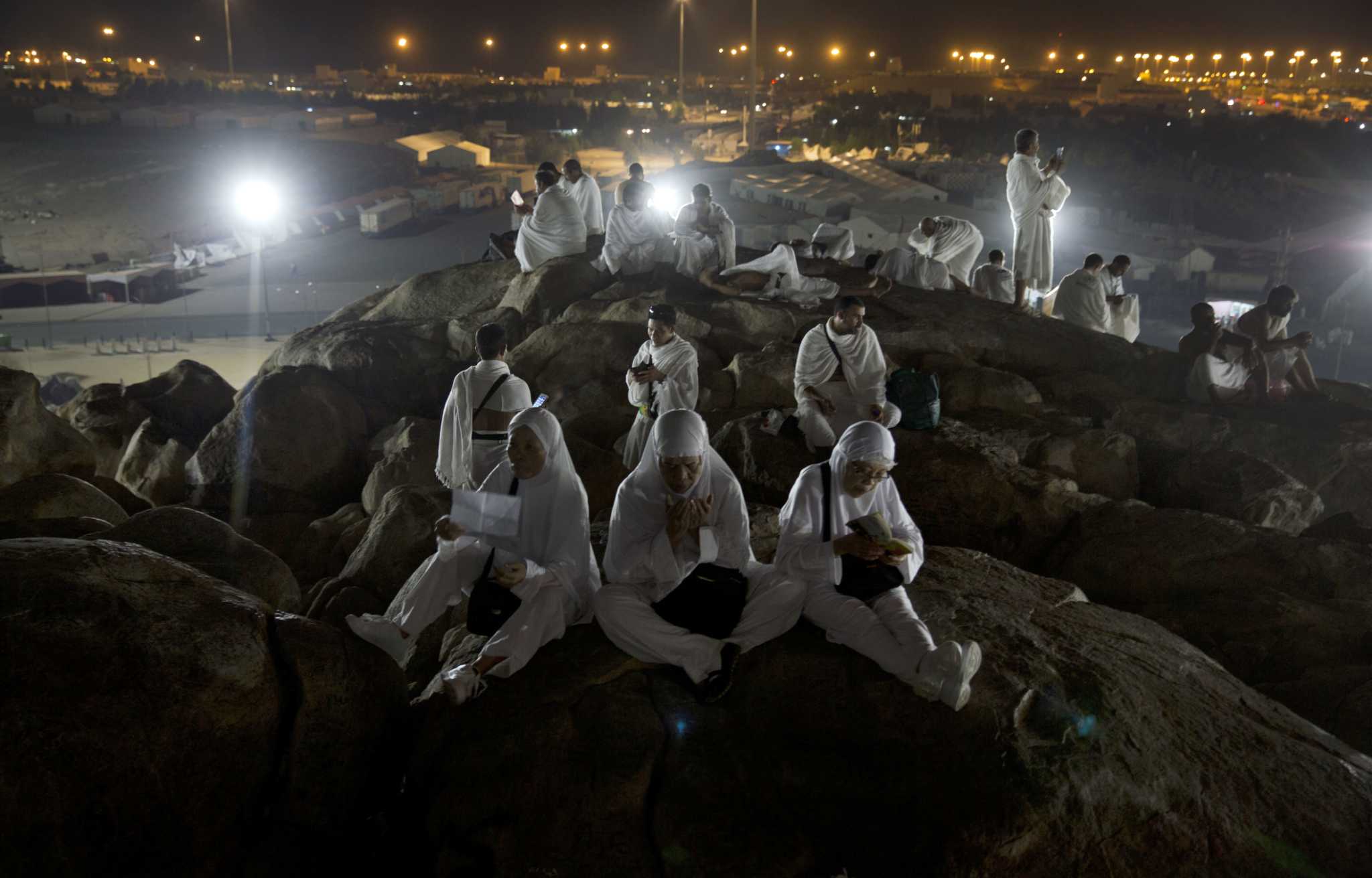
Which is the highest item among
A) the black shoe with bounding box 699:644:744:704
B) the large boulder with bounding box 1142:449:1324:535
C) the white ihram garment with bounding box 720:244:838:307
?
the white ihram garment with bounding box 720:244:838:307

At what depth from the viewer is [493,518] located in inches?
186

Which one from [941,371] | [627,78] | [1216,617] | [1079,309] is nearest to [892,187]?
[1079,309]

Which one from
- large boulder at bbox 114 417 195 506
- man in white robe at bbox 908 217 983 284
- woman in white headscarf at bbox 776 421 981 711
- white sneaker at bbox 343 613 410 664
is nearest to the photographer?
woman in white headscarf at bbox 776 421 981 711

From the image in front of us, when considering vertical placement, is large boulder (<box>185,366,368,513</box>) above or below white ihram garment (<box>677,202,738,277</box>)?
below

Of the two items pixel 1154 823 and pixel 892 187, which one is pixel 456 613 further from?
pixel 892 187

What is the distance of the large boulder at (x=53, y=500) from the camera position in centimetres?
623

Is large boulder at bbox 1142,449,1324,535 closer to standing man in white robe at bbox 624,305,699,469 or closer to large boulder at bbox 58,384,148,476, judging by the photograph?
standing man in white robe at bbox 624,305,699,469

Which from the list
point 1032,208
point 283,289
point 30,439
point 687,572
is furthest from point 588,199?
point 283,289

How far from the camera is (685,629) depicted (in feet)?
14.4

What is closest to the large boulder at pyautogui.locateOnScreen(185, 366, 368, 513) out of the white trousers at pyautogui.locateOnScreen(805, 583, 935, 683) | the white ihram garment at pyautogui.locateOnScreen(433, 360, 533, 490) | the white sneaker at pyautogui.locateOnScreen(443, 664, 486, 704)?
the white ihram garment at pyautogui.locateOnScreen(433, 360, 533, 490)

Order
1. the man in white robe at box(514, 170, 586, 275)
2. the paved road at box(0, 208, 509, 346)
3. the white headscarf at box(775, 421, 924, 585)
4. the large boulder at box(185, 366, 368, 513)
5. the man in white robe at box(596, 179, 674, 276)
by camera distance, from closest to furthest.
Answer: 1. the white headscarf at box(775, 421, 924, 585)
2. the large boulder at box(185, 366, 368, 513)
3. the man in white robe at box(596, 179, 674, 276)
4. the man in white robe at box(514, 170, 586, 275)
5. the paved road at box(0, 208, 509, 346)

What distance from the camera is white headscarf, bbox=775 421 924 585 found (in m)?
4.61

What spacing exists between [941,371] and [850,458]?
5.42 meters

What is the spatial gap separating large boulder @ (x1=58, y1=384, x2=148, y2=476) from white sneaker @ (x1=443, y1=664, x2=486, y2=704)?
8.47 m
